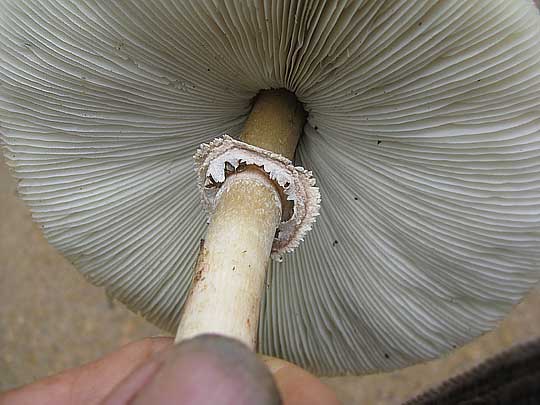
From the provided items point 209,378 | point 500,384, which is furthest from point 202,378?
point 500,384

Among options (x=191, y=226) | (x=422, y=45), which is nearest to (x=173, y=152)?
(x=191, y=226)

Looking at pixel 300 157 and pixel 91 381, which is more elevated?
pixel 300 157

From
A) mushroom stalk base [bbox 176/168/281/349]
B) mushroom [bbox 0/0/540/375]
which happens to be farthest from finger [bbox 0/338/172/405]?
mushroom stalk base [bbox 176/168/281/349]

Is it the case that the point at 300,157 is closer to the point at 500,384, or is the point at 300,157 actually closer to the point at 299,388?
the point at 299,388

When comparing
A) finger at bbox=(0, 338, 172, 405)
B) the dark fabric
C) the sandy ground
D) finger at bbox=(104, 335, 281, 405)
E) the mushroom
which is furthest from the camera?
the sandy ground

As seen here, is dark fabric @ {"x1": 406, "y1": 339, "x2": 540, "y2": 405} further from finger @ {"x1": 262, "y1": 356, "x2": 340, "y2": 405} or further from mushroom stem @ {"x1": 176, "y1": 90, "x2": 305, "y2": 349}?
mushroom stem @ {"x1": 176, "y1": 90, "x2": 305, "y2": 349}

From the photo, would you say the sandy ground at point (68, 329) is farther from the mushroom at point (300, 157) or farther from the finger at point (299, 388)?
the finger at point (299, 388)

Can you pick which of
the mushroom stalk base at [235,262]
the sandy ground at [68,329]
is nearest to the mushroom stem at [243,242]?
the mushroom stalk base at [235,262]
